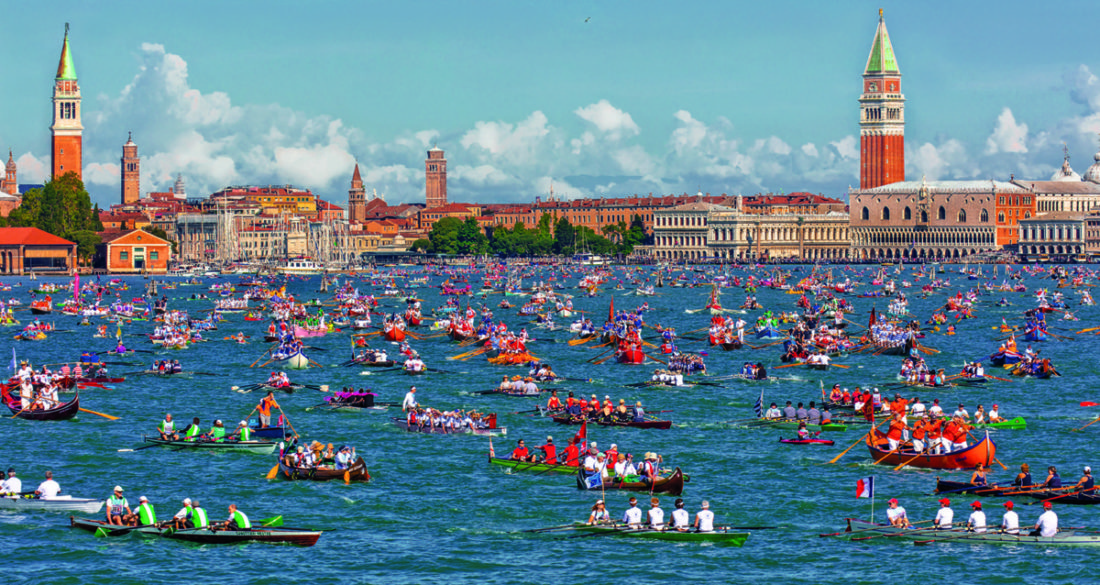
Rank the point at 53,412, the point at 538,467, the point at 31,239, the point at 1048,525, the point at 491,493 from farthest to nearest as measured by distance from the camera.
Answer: the point at 31,239 → the point at 53,412 → the point at 538,467 → the point at 491,493 → the point at 1048,525

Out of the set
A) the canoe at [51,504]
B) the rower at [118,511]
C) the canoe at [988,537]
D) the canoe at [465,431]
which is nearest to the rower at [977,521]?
the canoe at [988,537]

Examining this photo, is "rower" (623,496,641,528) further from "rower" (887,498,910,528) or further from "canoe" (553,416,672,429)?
"canoe" (553,416,672,429)

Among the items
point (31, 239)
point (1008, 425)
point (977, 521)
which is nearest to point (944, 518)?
point (977, 521)

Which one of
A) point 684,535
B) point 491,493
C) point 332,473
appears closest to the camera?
point 684,535

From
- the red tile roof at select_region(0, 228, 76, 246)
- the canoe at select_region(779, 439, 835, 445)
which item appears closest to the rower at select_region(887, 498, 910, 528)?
the canoe at select_region(779, 439, 835, 445)

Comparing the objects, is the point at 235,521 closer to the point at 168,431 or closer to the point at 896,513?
the point at 168,431

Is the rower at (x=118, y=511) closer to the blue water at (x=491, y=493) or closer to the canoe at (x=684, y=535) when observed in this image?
the blue water at (x=491, y=493)
